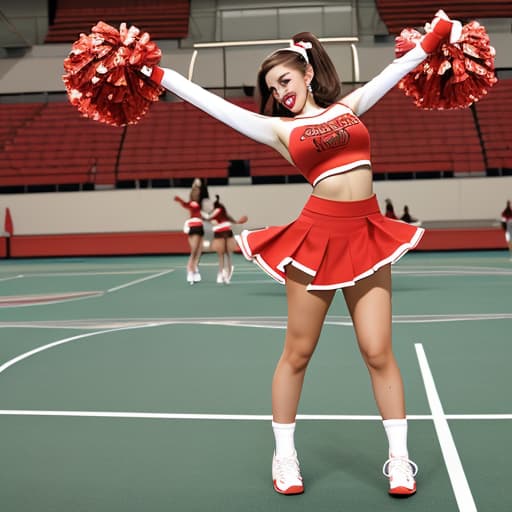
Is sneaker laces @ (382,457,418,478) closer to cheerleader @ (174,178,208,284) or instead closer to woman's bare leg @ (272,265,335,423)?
woman's bare leg @ (272,265,335,423)

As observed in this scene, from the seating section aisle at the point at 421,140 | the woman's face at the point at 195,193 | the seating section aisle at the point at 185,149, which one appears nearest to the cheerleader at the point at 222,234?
the woman's face at the point at 195,193

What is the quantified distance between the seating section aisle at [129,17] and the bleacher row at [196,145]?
3.65m

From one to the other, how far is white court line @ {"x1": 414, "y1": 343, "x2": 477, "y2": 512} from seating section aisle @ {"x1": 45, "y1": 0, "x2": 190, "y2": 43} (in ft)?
89.4

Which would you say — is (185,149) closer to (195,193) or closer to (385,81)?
(195,193)

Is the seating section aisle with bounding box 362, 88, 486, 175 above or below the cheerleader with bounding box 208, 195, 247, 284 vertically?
A: above

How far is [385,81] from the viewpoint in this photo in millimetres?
3369

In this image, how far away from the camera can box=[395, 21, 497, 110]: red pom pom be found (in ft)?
11.4

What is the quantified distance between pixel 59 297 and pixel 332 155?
9.86 m

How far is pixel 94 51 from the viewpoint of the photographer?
10.9 ft

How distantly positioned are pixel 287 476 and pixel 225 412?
1496 millimetres

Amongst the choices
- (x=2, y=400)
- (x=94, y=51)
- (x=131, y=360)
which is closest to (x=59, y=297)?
(x=131, y=360)

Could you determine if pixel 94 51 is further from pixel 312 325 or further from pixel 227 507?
pixel 227 507

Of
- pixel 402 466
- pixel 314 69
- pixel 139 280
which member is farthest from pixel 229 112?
pixel 139 280

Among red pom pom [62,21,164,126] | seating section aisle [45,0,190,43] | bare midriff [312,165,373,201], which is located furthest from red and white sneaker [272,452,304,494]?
seating section aisle [45,0,190,43]
